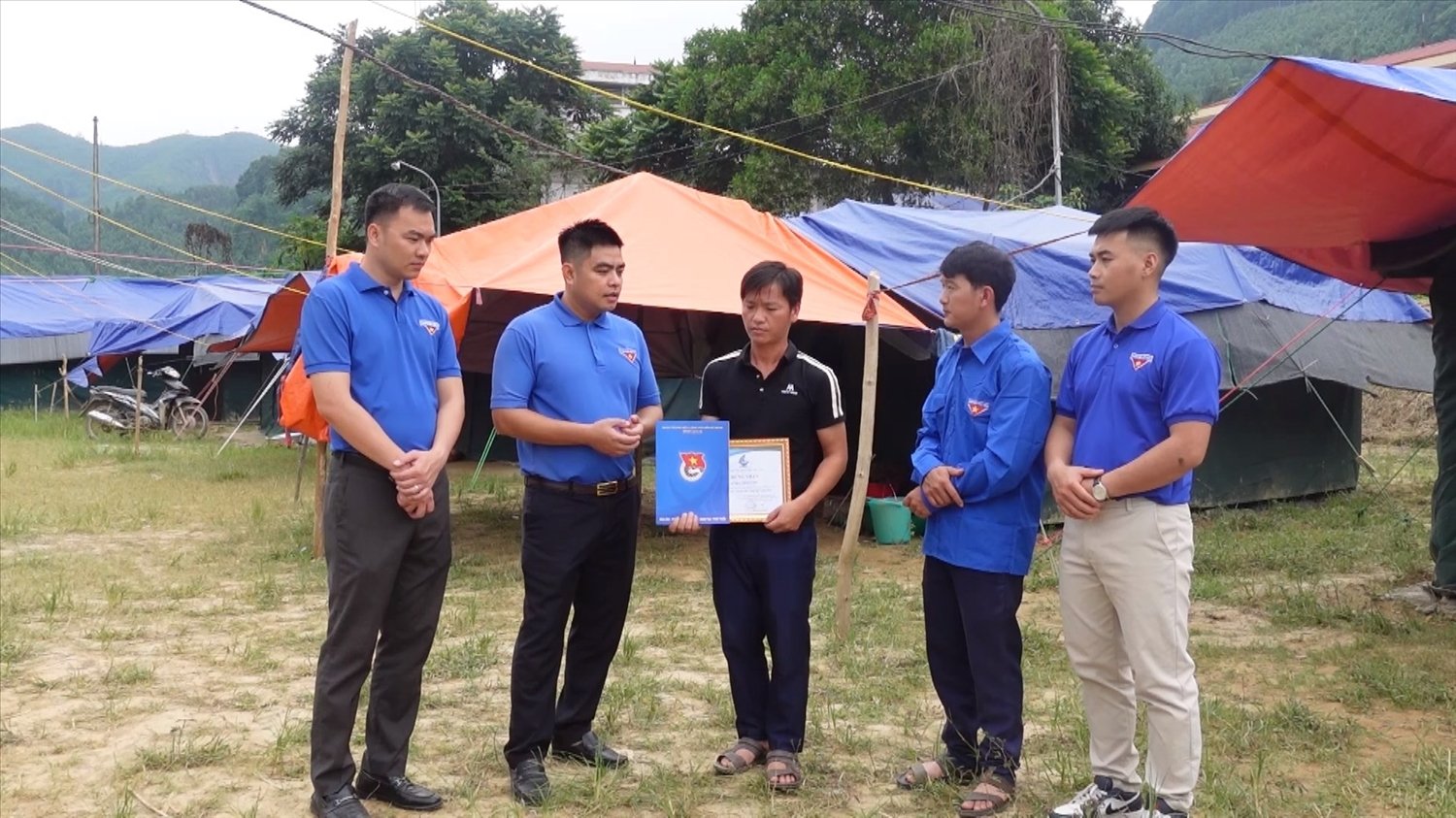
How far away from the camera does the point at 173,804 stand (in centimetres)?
326

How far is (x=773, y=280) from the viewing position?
3322mm

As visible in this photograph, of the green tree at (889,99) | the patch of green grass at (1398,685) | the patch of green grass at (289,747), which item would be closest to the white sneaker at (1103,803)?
the patch of green grass at (1398,685)

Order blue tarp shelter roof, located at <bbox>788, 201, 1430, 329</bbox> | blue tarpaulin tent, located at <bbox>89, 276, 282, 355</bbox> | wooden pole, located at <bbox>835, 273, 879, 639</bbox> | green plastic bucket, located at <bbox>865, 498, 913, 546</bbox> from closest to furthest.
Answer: wooden pole, located at <bbox>835, 273, 879, 639</bbox> < green plastic bucket, located at <bbox>865, 498, 913, 546</bbox> < blue tarp shelter roof, located at <bbox>788, 201, 1430, 329</bbox> < blue tarpaulin tent, located at <bbox>89, 276, 282, 355</bbox>

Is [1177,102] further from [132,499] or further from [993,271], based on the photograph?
[993,271]

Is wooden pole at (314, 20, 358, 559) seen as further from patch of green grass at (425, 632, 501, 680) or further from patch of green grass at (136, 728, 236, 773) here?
patch of green grass at (136, 728, 236, 773)

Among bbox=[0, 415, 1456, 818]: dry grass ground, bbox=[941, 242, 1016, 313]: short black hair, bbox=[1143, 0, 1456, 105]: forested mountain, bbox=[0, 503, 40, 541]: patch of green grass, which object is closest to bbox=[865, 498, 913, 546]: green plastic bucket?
bbox=[0, 415, 1456, 818]: dry grass ground

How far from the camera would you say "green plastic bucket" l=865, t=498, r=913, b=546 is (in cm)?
813

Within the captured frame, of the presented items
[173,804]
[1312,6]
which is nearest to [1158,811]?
[173,804]

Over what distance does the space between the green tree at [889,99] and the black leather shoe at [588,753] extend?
13586mm

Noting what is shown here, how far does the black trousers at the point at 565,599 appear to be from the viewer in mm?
3250

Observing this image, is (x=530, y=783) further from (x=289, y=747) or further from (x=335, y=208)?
(x=335, y=208)

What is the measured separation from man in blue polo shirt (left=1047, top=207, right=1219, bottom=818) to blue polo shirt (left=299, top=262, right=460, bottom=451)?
1.70 m

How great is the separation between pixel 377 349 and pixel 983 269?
5.41 feet

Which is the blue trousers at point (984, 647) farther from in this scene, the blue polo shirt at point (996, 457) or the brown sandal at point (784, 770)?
the brown sandal at point (784, 770)
